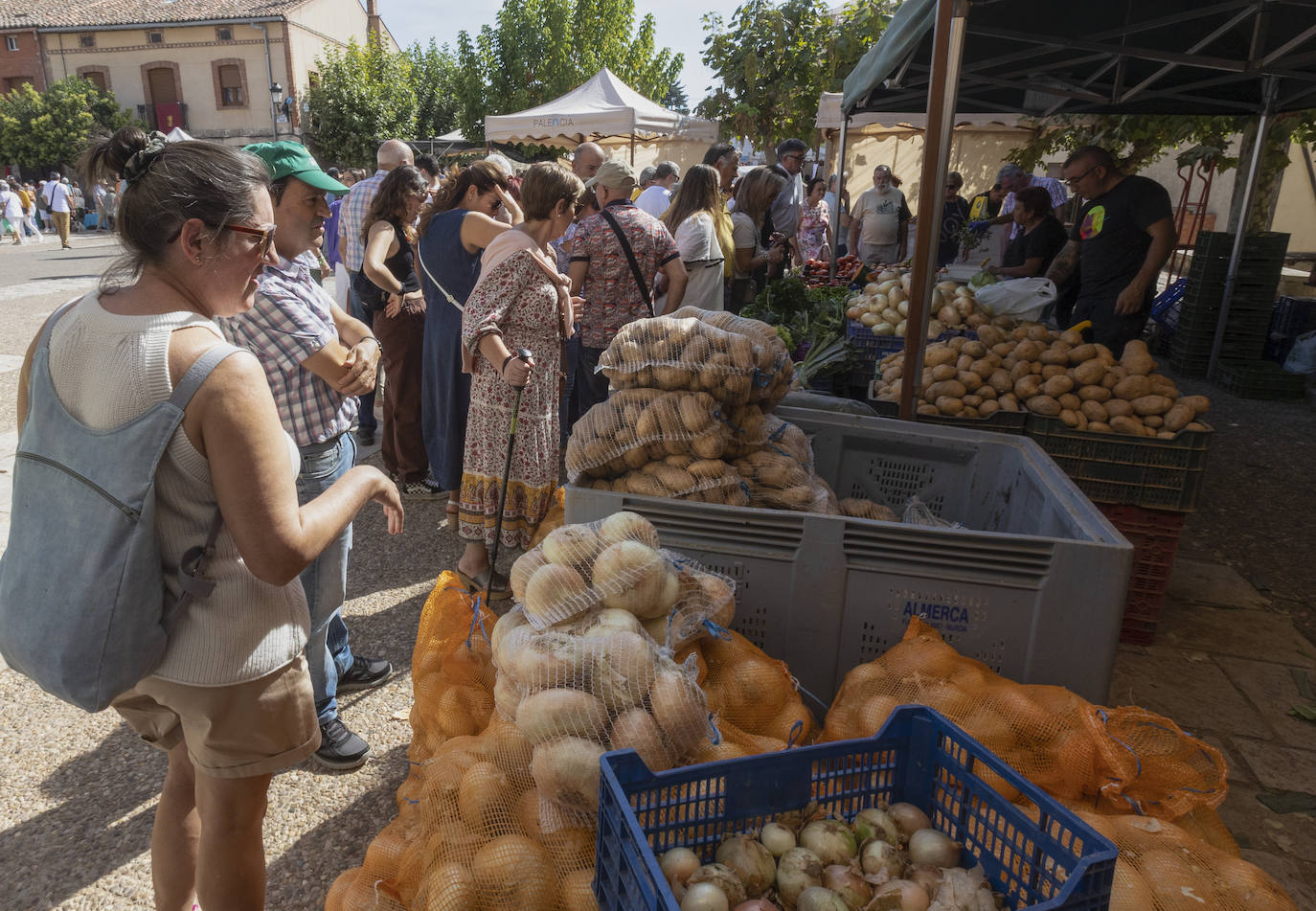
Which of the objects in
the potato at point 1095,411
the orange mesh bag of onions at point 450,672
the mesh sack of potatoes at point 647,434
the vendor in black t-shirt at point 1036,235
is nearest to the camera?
the orange mesh bag of onions at point 450,672

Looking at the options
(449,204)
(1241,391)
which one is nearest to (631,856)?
(449,204)

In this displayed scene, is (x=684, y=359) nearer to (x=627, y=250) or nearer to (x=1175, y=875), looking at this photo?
(x=1175, y=875)

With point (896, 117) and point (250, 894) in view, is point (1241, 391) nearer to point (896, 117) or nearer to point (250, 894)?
point (896, 117)

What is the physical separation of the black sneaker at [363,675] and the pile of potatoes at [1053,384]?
257cm

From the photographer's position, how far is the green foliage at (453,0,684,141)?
31.7 m

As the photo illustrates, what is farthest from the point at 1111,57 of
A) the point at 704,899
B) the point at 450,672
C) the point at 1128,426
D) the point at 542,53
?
the point at 542,53

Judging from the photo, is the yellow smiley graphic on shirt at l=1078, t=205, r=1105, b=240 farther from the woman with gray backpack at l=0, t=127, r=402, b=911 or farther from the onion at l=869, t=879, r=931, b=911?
the woman with gray backpack at l=0, t=127, r=402, b=911

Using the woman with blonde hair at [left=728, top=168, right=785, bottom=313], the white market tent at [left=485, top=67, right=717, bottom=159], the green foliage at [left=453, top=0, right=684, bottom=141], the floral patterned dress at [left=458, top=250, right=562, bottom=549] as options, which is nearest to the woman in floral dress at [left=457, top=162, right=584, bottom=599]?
the floral patterned dress at [left=458, top=250, right=562, bottom=549]

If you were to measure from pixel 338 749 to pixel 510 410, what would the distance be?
62.0 inches

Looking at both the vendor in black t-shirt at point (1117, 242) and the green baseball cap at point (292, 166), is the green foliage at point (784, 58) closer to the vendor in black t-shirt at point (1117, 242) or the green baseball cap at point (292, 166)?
the vendor in black t-shirt at point (1117, 242)

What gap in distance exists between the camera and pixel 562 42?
31.5 meters

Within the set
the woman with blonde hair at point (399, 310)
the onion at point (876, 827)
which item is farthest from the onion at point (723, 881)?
the woman with blonde hair at point (399, 310)

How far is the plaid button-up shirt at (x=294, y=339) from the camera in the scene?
2262mm

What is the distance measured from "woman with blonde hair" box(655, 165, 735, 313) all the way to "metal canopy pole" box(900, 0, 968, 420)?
2.20 meters
